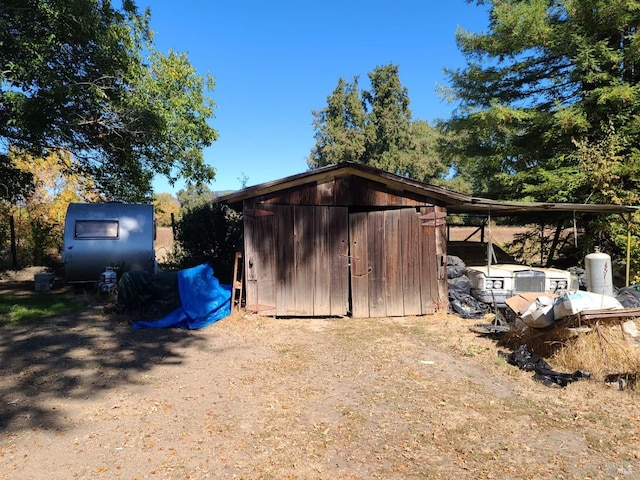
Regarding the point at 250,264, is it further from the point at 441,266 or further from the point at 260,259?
the point at 441,266

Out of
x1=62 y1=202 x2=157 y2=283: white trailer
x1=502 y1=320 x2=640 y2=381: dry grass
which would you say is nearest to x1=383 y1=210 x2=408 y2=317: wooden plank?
x1=502 y1=320 x2=640 y2=381: dry grass

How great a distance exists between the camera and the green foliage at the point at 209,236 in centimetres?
1292

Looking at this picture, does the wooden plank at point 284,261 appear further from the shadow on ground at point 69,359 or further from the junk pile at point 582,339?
Result: the junk pile at point 582,339

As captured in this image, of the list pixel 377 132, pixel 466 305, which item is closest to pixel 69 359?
pixel 466 305

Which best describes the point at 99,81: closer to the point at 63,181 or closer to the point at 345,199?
the point at 345,199

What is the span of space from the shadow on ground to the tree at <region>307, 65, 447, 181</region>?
26083 millimetres

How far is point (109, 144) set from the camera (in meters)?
11.6

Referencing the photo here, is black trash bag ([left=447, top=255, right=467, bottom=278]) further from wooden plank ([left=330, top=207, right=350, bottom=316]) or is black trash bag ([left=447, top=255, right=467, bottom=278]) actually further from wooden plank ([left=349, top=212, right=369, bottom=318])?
wooden plank ([left=330, top=207, right=350, bottom=316])

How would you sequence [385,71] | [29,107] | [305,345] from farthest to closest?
[385,71] < [29,107] < [305,345]

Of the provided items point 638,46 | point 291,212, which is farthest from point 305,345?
point 638,46

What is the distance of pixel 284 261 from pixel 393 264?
2.32 metres

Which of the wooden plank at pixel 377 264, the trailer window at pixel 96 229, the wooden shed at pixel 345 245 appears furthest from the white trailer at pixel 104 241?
the wooden plank at pixel 377 264

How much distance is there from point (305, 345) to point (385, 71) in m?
31.3

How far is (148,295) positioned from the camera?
8.42 meters
